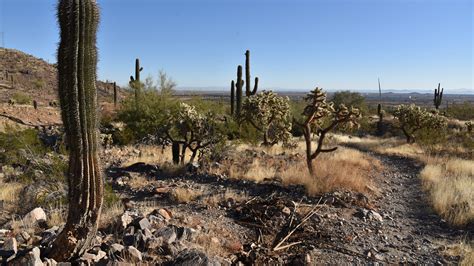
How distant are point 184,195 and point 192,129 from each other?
477 centimetres

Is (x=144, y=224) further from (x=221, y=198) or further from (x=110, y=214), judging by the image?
(x=221, y=198)

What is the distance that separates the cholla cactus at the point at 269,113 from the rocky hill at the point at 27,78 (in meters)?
21.2

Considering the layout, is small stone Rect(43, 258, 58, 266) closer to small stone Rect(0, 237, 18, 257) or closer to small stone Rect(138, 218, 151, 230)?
small stone Rect(0, 237, 18, 257)

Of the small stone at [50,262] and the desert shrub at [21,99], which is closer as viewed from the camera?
the small stone at [50,262]

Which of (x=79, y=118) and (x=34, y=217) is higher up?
(x=79, y=118)

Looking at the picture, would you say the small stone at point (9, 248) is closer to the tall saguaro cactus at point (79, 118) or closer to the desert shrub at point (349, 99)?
the tall saguaro cactus at point (79, 118)

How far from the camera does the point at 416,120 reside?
22516 mm

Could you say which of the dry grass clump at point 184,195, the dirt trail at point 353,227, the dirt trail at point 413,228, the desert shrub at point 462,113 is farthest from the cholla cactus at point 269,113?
the desert shrub at point 462,113

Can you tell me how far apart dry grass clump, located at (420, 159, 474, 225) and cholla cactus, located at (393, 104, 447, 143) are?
8.27m

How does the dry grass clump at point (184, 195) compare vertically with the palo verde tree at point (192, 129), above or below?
below

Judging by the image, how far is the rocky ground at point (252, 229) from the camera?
5.38 meters

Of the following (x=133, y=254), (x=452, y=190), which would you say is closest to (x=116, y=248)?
(x=133, y=254)

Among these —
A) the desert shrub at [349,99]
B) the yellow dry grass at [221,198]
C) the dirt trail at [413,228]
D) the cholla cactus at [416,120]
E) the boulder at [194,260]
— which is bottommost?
the dirt trail at [413,228]

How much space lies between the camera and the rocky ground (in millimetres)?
5379
